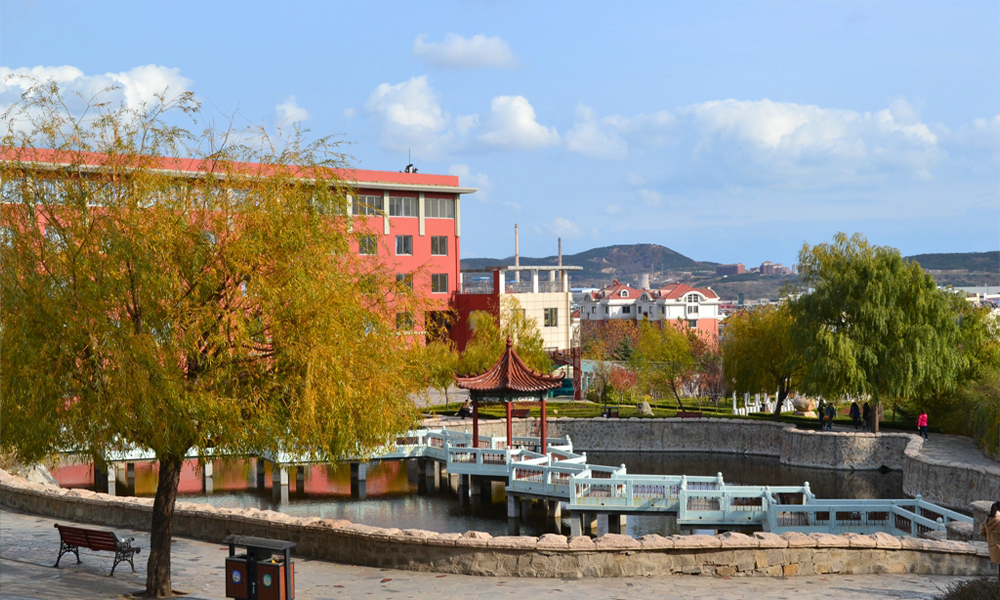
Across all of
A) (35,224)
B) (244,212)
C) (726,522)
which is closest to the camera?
(35,224)

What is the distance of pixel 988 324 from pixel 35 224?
38432 millimetres

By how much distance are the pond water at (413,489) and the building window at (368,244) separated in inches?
486

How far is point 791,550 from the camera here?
589 inches

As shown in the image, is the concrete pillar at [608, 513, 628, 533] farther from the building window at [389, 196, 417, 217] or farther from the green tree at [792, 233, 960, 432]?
the building window at [389, 196, 417, 217]

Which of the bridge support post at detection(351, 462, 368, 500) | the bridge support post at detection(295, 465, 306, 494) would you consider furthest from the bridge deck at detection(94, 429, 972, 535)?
the bridge support post at detection(295, 465, 306, 494)

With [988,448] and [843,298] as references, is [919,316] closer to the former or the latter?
[843,298]

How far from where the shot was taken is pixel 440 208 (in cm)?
6016

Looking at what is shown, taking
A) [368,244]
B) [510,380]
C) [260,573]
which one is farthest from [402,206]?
[260,573]

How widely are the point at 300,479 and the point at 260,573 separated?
21.6 meters

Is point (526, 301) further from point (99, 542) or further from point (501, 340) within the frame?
point (99, 542)

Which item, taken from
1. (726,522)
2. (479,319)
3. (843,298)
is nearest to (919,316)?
(843,298)

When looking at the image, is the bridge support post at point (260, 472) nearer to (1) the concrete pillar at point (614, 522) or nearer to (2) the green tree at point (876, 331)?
(1) the concrete pillar at point (614, 522)

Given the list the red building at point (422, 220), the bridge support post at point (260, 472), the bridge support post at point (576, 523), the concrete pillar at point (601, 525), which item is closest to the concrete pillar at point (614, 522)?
the concrete pillar at point (601, 525)

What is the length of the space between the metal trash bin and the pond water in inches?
551
